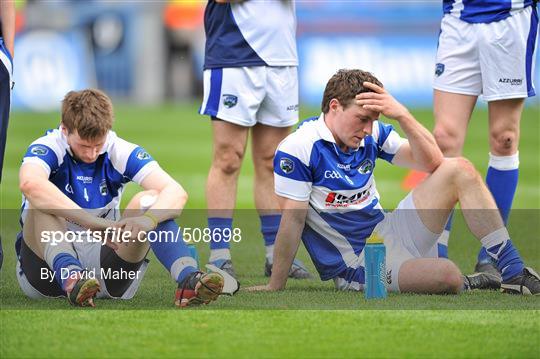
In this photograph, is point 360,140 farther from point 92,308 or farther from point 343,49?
point 343,49

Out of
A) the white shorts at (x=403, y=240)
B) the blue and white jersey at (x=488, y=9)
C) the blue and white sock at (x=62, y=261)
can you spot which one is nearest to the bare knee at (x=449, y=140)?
the blue and white jersey at (x=488, y=9)

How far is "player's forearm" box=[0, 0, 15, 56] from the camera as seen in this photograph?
237 inches

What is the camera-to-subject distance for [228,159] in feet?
23.9

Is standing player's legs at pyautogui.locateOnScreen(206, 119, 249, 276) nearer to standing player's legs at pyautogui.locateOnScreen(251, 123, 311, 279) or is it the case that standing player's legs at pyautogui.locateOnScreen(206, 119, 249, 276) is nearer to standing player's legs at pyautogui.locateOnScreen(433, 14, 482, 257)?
standing player's legs at pyautogui.locateOnScreen(251, 123, 311, 279)

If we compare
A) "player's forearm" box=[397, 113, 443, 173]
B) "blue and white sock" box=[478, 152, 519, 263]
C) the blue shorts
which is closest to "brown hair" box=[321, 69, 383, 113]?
"player's forearm" box=[397, 113, 443, 173]

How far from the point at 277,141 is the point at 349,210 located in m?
1.45

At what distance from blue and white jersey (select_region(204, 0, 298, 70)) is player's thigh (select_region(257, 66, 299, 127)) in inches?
2.5

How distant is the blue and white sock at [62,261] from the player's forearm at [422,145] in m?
1.73

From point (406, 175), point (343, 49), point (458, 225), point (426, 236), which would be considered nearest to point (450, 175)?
point (426, 236)

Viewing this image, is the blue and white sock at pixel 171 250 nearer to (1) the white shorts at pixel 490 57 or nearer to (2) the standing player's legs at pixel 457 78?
(2) the standing player's legs at pixel 457 78

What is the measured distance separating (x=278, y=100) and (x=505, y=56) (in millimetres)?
1412

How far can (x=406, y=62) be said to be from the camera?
2300 centimetres

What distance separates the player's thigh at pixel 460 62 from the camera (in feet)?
23.8

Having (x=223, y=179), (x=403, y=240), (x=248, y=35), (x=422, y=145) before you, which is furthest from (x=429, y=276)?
(x=248, y=35)
